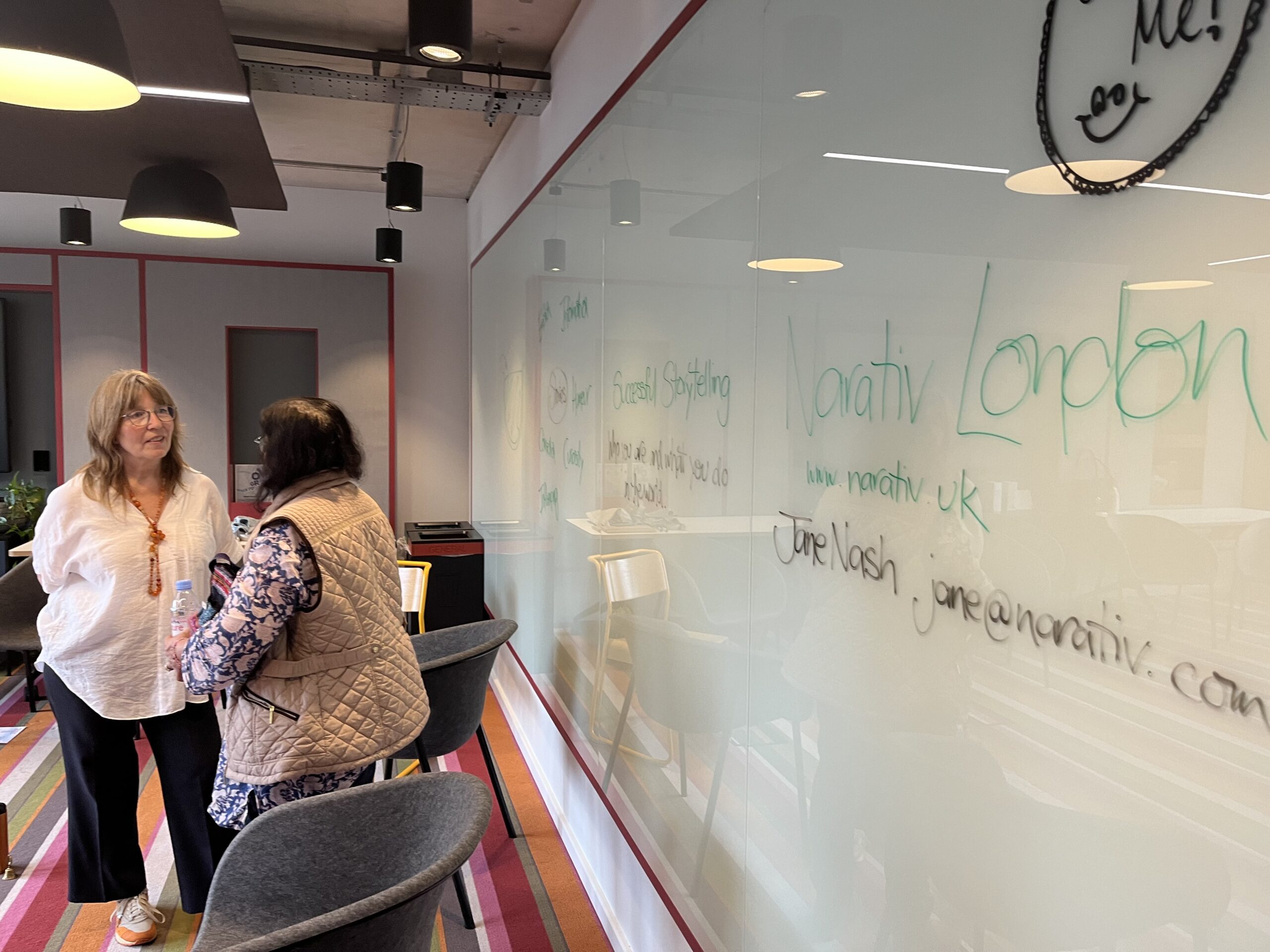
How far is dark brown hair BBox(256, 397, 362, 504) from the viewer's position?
6.34 feet

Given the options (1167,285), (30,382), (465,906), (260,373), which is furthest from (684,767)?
(30,382)

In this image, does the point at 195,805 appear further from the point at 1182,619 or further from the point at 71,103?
the point at 1182,619

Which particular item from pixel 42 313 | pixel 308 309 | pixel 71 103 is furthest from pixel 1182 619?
pixel 42 313

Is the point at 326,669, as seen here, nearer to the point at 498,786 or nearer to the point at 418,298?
the point at 498,786

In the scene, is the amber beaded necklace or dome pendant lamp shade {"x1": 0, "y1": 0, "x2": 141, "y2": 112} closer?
dome pendant lamp shade {"x1": 0, "y1": 0, "x2": 141, "y2": 112}

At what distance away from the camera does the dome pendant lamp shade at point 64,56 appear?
131 cm

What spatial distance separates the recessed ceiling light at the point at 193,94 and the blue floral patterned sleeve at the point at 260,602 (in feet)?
5.78

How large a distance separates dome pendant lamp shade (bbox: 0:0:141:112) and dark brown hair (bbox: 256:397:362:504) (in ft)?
2.21

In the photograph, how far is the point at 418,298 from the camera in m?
6.12

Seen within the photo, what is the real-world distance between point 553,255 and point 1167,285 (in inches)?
103

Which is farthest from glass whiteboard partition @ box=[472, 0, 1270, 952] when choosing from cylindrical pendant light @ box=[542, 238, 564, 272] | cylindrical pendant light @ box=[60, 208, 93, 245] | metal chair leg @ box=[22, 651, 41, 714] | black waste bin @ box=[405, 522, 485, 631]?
cylindrical pendant light @ box=[60, 208, 93, 245]

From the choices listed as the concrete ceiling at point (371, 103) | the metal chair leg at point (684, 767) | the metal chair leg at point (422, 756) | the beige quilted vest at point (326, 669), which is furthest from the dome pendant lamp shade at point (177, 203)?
the metal chair leg at point (684, 767)

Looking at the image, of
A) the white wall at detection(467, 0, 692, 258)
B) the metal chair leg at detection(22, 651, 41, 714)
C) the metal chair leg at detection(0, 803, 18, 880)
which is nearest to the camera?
the white wall at detection(467, 0, 692, 258)

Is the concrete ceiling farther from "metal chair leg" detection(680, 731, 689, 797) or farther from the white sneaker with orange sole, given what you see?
the white sneaker with orange sole
